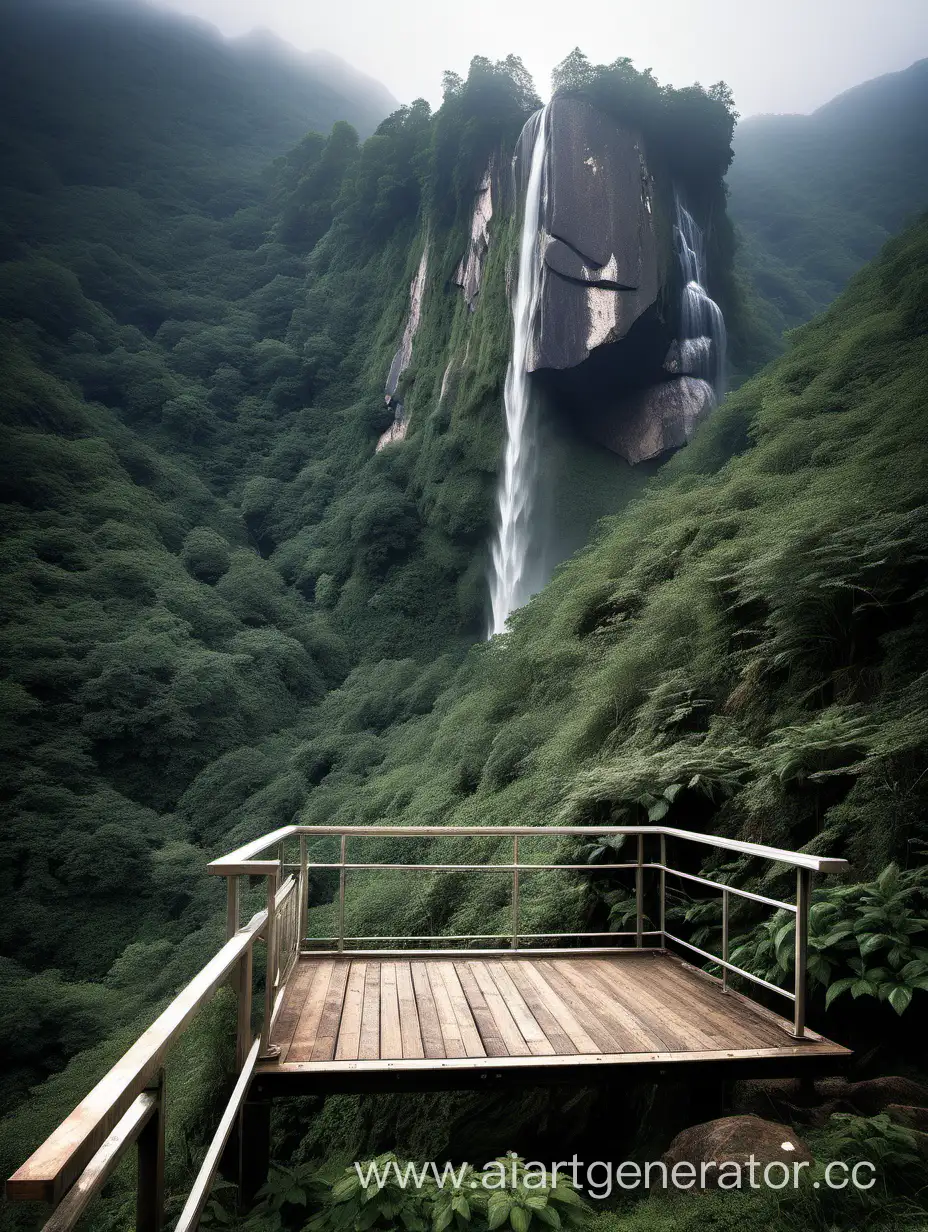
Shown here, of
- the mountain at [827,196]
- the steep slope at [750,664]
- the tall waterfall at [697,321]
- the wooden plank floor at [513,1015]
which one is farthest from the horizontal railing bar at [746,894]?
the mountain at [827,196]

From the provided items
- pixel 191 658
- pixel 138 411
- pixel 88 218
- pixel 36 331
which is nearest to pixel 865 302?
pixel 191 658

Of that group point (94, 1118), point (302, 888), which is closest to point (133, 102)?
point (302, 888)

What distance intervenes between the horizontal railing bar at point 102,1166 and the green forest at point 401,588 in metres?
1.27

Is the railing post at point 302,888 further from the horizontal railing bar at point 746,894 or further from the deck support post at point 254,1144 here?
the horizontal railing bar at point 746,894

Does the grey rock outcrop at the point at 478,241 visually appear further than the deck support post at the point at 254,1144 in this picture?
Yes

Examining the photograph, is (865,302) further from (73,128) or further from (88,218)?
(73,128)

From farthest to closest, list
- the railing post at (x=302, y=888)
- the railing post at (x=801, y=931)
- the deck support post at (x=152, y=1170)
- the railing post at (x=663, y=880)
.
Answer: the railing post at (x=663, y=880) → the railing post at (x=302, y=888) → the railing post at (x=801, y=931) → the deck support post at (x=152, y=1170)

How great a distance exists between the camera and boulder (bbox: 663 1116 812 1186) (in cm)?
Answer: 297

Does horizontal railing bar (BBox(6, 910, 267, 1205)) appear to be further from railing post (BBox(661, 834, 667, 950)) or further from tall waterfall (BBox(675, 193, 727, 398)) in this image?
tall waterfall (BBox(675, 193, 727, 398))

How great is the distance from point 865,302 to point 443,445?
662 inches

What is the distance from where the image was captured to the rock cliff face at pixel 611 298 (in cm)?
2492

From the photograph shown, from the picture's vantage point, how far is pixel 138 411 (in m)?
44.1

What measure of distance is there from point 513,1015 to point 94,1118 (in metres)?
3.30

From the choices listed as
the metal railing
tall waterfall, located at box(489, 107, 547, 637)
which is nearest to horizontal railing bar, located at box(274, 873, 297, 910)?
the metal railing
